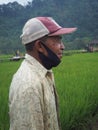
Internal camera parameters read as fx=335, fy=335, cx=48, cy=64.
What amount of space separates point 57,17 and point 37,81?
200ft

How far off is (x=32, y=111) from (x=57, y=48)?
1.41 feet

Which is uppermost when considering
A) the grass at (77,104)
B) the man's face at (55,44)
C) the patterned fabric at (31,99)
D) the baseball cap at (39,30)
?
the baseball cap at (39,30)

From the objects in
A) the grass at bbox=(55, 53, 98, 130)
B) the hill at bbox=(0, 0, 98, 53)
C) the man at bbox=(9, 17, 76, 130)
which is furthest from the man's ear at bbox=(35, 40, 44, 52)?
the hill at bbox=(0, 0, 98, 53)

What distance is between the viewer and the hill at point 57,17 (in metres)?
50.6

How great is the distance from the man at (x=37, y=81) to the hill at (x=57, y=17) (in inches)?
1838

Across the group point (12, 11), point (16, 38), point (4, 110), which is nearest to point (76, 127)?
point (4, 110)

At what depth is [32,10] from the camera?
68312mm

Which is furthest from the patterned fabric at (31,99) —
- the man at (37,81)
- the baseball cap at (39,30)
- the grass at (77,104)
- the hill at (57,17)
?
the hill at (57,17)

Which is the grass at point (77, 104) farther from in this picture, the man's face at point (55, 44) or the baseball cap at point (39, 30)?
the baseball cap at point (39, 30)

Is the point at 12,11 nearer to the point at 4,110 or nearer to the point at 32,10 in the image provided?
the point at 32,10

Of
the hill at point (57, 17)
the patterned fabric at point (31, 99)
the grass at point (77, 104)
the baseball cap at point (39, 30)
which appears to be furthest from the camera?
the hill at point (57, 17)

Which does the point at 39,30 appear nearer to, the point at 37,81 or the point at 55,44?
the point at 55,44

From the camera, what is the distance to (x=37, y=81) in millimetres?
1704

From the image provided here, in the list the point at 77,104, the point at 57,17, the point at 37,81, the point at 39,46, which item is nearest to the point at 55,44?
the point at 39,46
